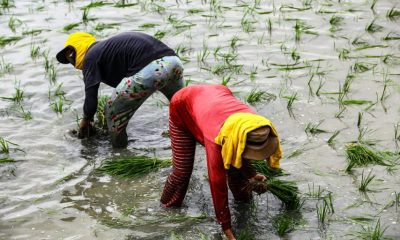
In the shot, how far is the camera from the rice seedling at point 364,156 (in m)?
5.43

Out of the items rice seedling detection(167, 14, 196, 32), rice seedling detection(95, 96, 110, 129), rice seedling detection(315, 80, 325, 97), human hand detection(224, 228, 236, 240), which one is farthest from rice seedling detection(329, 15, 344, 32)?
human hand detection(224, 228, 236, 240)

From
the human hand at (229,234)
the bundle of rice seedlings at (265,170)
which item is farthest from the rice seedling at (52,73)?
the human hand at (229,234)

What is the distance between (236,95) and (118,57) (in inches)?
66.7

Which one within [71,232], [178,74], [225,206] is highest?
[178,74]

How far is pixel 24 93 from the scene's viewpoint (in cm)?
706

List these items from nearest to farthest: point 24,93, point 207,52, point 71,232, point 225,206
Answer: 1. point 225,206
2. point 71,232
3. point 24,93
4. point 207,52

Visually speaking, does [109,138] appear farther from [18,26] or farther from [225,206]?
[18,26]

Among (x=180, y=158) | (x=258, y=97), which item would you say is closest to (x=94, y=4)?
(x=258, y=97)

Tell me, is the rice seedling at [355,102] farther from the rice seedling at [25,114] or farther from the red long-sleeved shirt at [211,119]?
the rice seedling at [25,114]

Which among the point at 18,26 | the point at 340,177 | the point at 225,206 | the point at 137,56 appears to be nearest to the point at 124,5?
the point at 18,26

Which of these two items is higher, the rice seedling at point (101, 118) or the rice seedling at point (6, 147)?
the rice seedling at point (101, 118)

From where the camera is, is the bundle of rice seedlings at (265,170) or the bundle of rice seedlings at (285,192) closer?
the bundle of rice seedlings at (285,192)

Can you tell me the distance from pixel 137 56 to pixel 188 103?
126 cm

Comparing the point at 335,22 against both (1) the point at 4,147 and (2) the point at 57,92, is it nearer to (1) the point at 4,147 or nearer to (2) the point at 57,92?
(2) the point at 57,92
